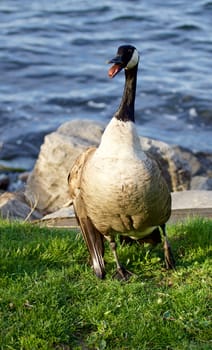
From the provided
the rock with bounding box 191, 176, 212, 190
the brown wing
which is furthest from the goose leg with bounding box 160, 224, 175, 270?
the rock with bounding box 191, 176, 212, 190

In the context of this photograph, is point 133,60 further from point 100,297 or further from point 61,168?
point 61,168

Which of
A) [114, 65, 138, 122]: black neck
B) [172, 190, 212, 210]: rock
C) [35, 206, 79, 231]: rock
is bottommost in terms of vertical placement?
[172, 190, 212, 210]: rock

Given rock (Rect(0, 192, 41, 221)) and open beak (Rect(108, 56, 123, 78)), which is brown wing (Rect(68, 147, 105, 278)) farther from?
rock (Rect(0, 192, 41, 221))

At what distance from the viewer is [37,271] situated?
5508 mm

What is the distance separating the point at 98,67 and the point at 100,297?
12.6 m

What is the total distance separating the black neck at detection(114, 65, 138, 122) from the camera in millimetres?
5453

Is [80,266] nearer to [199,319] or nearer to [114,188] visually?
[114,188]

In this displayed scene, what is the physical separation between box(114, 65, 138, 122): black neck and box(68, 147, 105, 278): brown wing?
1.22 ft

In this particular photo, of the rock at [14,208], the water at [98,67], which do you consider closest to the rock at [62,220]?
the rock at [14,208]

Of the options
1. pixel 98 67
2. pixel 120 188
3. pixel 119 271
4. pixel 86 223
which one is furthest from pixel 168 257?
pixel 98 67

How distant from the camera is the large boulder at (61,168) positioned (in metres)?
10.2

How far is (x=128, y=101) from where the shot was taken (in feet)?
18.2

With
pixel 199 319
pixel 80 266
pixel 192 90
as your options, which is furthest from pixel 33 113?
pixel 199 319

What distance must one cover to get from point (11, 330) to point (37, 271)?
0.95 m
